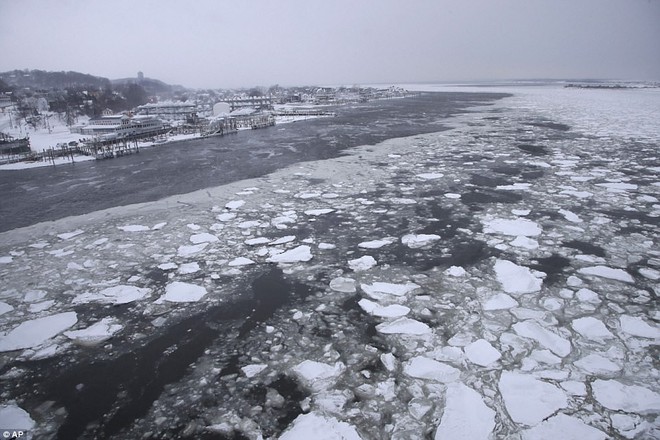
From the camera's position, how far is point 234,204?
9273mm

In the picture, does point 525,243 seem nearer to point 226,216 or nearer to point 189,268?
point 189,268

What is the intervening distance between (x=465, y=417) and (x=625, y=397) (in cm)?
146

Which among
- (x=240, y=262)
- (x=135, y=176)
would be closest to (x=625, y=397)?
(x=240, y=262)

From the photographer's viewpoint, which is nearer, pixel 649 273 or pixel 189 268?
pixel 649 273

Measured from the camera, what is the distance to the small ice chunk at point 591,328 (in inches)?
154

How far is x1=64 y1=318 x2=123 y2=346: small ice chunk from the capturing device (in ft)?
13.9

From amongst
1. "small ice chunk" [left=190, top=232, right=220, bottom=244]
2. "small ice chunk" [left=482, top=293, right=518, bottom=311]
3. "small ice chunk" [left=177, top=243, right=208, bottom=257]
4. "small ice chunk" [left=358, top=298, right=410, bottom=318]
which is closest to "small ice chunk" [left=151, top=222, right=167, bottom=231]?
"small ice chunk" [left=190, top=232, right=220, bottom=244]

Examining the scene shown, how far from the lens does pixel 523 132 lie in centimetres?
2006

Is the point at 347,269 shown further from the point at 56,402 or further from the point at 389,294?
the point at 56,402

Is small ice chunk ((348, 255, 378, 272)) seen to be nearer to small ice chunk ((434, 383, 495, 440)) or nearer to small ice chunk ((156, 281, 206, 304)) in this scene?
small ice chunk ((156, 281, 206, 304))

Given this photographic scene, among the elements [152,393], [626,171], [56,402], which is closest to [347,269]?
[152,393]

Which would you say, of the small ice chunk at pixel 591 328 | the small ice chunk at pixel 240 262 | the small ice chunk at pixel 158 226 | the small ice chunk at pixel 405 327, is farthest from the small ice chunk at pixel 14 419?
the small ice chunk at pixel 591 328

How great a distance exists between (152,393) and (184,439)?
0.73 metres

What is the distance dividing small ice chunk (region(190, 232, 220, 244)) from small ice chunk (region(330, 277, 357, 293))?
2.85 m
